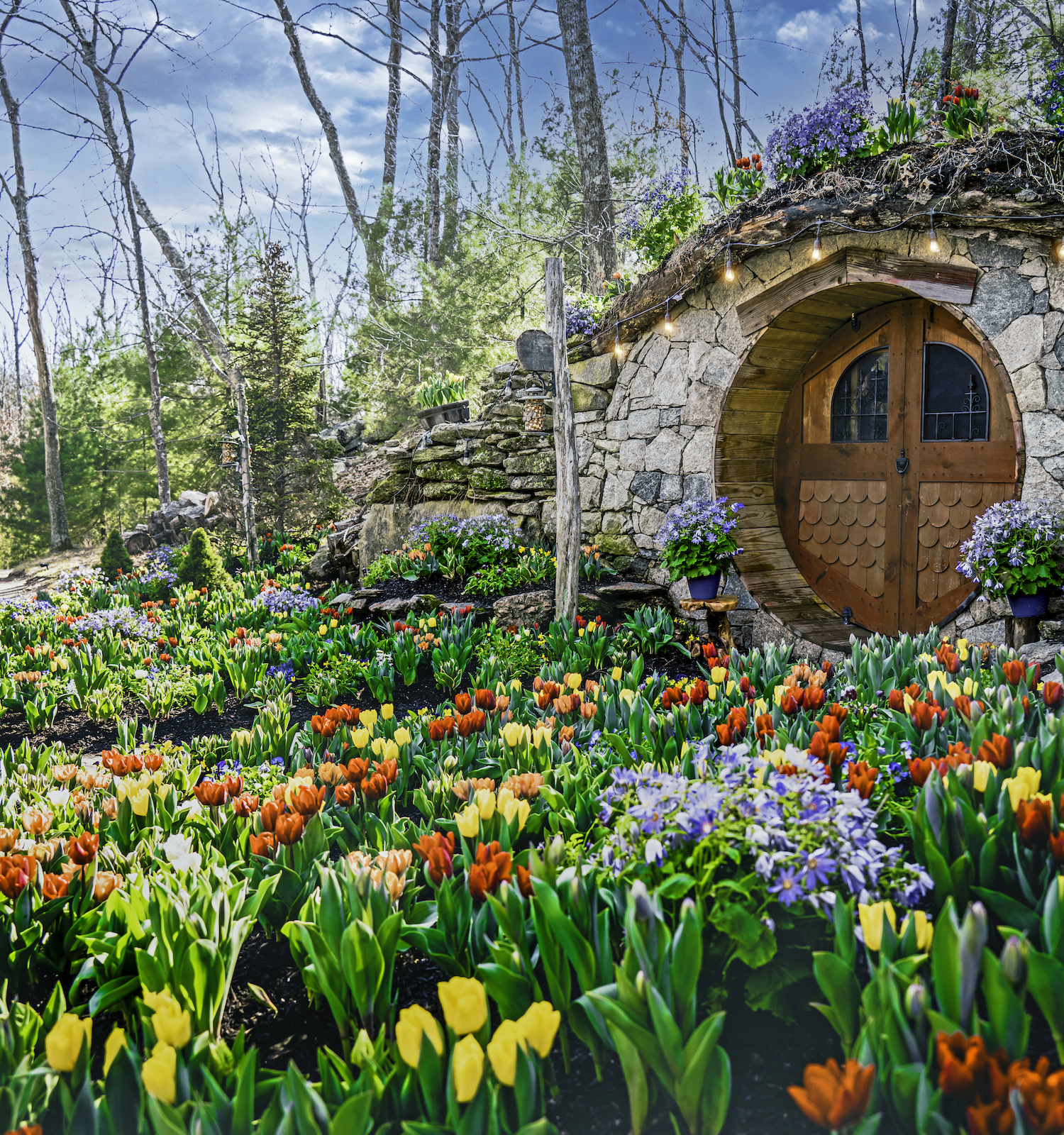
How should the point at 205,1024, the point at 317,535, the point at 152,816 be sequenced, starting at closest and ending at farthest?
the point at 205,1024, the point at 152,816, the point at 317,535

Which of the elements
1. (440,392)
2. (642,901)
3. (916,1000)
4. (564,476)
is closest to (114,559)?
(440,392)

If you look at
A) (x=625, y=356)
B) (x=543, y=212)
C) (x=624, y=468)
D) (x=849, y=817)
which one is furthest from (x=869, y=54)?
(x=849, y=817)

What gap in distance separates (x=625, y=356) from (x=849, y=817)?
456 cm

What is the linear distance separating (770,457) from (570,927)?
445 centimetres

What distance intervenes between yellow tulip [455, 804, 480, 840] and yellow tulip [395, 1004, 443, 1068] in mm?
573

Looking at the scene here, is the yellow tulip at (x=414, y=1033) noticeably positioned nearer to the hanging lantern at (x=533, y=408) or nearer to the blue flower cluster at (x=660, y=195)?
the hanging lantern at (x=533, y=408)

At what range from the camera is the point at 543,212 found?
380 inches

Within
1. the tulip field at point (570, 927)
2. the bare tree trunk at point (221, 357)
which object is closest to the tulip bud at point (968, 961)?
the tulip field at point (570, 927)

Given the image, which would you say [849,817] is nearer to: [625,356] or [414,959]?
[414,959]

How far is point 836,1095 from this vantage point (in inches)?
35.1

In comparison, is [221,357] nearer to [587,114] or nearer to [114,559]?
[114,559]

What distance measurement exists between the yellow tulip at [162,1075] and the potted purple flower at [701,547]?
378cm

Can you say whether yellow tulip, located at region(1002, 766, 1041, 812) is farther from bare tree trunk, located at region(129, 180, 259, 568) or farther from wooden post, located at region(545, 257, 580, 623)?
bare tree trunk, located at region(129, 180, 259, 568)

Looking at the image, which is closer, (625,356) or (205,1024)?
(205,1024)
